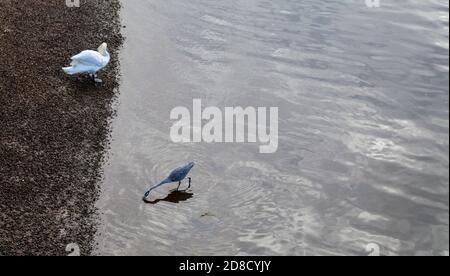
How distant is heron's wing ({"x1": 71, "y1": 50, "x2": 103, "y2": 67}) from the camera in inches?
457

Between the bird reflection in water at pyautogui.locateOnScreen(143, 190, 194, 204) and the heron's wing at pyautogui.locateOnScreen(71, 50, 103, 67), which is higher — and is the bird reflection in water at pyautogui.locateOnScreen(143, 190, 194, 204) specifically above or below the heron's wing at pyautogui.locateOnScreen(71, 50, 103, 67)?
below

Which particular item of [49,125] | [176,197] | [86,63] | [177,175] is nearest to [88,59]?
[86,63]

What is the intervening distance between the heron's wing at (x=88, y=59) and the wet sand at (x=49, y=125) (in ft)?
1.89

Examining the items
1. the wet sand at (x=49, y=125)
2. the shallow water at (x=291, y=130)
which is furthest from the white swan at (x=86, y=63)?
the shallow water at (x=291, y=130)

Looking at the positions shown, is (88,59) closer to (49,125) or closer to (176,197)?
(49,125)

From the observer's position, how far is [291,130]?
1143 cm

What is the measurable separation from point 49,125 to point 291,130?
468 cm

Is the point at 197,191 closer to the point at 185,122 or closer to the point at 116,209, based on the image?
the point at 116,209

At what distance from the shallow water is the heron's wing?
2.95 ft

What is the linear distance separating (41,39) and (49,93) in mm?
2328

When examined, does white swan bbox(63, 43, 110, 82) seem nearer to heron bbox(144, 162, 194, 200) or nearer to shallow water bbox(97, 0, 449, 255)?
shallow water bbox(97, 0, 449, 255)

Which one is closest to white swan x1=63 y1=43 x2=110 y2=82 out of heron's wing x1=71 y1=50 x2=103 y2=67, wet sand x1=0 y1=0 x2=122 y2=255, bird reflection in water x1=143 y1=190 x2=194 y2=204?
heron's wing x1=71 y1=50 x2=103 y2=67

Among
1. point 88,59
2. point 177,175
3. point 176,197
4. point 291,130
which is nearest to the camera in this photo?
point 177,175
